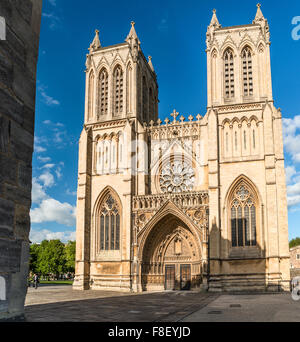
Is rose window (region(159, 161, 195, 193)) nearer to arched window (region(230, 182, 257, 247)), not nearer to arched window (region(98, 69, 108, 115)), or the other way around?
arched window (region(230, 182, 257, 247))

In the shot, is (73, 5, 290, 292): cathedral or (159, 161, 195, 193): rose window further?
(159, 161, 195, 193): rose window

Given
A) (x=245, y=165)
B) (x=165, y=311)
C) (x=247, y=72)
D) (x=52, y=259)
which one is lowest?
(x=52, y=259)

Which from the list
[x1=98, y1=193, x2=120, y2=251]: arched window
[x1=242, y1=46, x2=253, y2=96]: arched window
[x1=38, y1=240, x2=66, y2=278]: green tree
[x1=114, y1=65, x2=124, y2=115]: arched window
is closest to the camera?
[x1=98, y1=193, x2=120, y2=251]: arched window

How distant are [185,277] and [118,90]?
18558 millimetres

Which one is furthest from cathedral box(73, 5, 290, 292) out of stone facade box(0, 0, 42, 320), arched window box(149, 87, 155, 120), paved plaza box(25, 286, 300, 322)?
stone facade box(0, 0, 42, 320)

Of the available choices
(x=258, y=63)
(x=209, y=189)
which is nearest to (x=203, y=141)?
(x=209, y=189)

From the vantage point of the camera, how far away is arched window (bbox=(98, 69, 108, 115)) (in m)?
38.9

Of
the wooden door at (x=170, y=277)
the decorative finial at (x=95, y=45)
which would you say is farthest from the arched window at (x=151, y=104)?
the wooden door at (x=170, y=277)

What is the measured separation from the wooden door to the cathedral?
0.08 m

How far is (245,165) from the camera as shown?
3306 cm

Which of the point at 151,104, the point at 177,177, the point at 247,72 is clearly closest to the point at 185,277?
the point at 177,177

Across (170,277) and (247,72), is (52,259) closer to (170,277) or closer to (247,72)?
(170,277)
